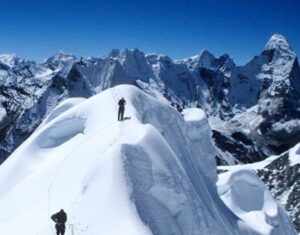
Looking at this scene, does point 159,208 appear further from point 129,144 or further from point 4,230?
point 4,230

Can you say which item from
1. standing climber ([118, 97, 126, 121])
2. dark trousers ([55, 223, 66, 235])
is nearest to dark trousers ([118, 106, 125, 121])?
standing climber ([118, 97, 126, 121])

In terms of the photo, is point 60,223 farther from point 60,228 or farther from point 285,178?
point 285,178

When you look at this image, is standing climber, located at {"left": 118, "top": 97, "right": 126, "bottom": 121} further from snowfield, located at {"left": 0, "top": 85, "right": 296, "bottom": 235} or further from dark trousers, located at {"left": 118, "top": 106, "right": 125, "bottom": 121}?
snowfield, located at {"left": 0, "top": 85, "right": 296, "bottom": 235}

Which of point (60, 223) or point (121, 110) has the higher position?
point (121, 110)

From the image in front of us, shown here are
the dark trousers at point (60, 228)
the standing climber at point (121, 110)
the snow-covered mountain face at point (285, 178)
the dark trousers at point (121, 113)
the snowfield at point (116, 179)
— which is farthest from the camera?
the snow-covered mountain face at point (285, 178)

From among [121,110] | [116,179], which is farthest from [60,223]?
[121,110]

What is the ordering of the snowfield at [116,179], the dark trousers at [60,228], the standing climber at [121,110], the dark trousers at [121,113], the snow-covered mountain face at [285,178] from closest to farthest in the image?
the dark trousers at [60,228] < the snowfield at [116,179] < the standing climber at [121,110] < the dark trousers at [121,113] < the snow-covered mountain face at [285,178]

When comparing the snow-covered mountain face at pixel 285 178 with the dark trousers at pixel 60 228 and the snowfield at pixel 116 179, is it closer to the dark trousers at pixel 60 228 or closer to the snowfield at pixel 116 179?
the snowfield at pixel 116 179

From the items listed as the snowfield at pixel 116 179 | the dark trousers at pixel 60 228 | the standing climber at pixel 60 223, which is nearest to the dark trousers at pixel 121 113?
the snowfield at pixel 116 179

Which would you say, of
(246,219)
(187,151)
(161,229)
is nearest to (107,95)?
(187,151)
